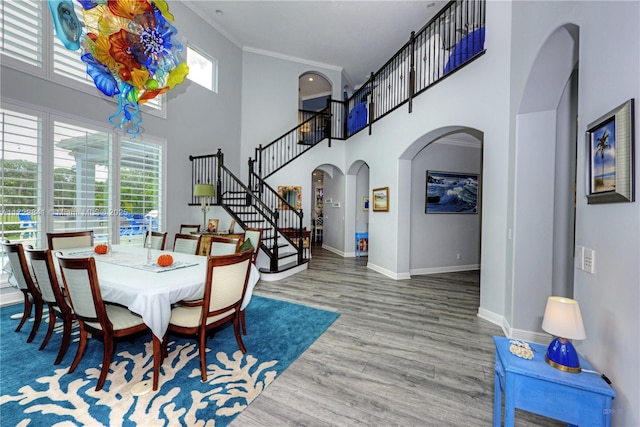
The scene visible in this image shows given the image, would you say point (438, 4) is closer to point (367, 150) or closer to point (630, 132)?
point (367, 150)

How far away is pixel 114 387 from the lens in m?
2.00

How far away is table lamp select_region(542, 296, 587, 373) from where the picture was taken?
4.10 feet

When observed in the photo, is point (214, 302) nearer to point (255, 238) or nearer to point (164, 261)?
point (164, 261)

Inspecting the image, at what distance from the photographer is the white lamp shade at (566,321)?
4.08ft

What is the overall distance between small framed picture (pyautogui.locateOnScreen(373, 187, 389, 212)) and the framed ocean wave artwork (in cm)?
101

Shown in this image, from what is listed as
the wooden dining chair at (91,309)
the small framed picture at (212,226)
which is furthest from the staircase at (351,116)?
the wooden dining chair at (91,309)

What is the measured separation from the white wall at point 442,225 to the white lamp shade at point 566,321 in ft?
14.7

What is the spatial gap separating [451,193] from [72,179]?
23.1 feet

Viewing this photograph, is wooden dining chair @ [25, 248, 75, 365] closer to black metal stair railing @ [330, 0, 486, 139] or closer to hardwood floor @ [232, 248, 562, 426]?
hardwood floor @ [232, 248, 562, 426]

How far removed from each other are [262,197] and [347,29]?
479 cm

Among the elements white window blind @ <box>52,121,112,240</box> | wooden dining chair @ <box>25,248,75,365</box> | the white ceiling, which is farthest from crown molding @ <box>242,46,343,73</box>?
wooden dining chair @ <box>25,248,75,365</box>

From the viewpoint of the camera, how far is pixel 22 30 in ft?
11.3

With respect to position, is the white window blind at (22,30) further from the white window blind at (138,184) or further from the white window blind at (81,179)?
the white window blind at (138,184)

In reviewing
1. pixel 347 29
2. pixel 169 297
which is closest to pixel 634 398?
pixel 169 297
